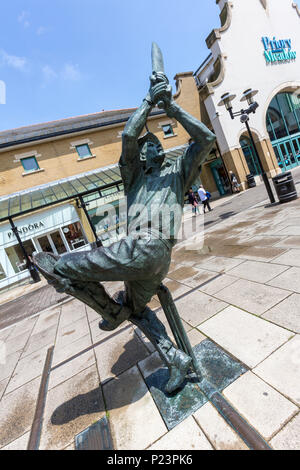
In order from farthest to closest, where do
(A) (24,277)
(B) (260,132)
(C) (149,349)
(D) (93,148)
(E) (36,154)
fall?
1. (B) (260,132)
2. (D) (93,148)
3. (E) (36,154)
4. (A) (24,277)
5. (C) (149,349)

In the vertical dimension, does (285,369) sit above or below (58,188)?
below

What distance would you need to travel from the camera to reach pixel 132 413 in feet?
6.55

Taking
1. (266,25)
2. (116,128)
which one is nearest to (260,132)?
(266,25)

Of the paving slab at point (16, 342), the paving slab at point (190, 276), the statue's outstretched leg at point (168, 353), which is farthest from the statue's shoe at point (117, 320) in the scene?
the paving slab at point (16, 342)

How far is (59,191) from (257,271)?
12.1m

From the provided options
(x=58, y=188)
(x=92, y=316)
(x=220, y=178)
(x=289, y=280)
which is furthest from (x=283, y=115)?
(x=92, y=316)

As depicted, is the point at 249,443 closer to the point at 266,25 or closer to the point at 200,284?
the point at 200,284

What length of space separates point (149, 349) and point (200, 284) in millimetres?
1756

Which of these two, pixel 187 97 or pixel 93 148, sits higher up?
pixel 187 97

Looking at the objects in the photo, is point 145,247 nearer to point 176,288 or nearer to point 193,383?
point 193,383

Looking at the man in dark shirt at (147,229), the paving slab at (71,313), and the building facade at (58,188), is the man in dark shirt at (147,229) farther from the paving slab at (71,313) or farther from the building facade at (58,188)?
the building facade at (58,188)

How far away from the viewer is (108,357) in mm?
2969

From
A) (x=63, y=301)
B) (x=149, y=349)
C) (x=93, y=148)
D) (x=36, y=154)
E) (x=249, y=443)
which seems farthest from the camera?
(x=93, y=148)

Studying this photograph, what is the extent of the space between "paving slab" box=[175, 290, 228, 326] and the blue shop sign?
72.4 feet
